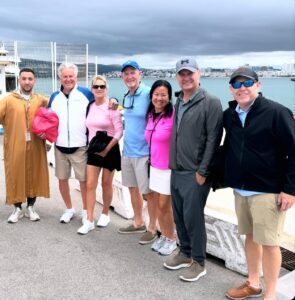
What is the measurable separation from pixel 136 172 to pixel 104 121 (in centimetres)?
67

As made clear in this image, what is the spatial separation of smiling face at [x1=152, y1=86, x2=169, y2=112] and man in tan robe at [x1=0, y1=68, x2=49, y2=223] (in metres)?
1.71

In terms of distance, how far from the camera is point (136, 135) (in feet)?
13.1

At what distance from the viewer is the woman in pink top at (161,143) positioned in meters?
3.63

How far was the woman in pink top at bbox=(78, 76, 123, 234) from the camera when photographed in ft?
13.8

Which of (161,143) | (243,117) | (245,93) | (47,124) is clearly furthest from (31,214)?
(245,93)

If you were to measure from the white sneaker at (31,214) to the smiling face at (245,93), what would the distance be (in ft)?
10.3

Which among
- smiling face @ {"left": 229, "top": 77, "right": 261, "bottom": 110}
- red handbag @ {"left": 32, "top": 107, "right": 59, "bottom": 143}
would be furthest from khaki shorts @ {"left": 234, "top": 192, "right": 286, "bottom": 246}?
red handbag @ {"left": 32, "top": 107, "right": 59, "bottom": 143}

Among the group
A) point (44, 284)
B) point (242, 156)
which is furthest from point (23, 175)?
point (242, 156)

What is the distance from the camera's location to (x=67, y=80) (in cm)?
436

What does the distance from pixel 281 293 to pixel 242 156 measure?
3.67 ft

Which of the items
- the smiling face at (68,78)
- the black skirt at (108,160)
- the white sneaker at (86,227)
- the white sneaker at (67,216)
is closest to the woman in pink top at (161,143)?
the black skirt at (108,160)

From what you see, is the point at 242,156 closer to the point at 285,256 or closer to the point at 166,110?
the point at 166,110

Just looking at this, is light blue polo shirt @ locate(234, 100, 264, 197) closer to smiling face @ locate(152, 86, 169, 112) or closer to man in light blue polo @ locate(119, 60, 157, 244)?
smiling face @ locate(152, 86, 169, 112)

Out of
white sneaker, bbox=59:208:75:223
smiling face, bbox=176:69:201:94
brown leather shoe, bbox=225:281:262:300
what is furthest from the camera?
white sneaker, bbox=59:208:75:223
